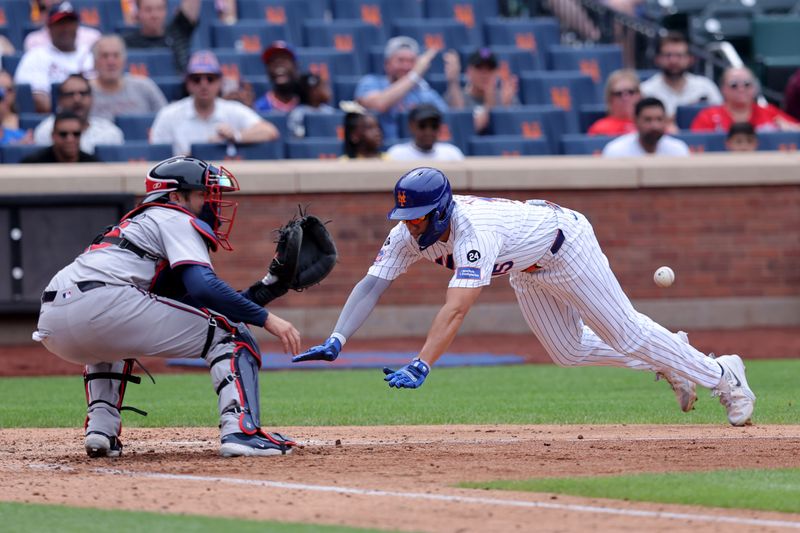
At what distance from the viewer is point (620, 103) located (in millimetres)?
14555

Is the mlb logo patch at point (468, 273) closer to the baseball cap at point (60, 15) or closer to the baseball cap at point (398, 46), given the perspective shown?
the baseball cap at point (398, 46)

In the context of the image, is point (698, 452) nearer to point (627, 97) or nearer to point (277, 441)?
point (277, 441)

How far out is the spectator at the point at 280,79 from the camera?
14.1 m

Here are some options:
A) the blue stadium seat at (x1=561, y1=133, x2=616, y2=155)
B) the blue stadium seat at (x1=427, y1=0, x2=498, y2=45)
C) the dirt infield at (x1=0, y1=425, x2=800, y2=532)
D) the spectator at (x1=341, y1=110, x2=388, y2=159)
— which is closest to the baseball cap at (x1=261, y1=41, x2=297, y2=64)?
the spectator at (x1=341, y1=110, x2=388, y2=159)

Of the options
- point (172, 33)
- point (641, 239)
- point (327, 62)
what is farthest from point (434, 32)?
point (641, 239)

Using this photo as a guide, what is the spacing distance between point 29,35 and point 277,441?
936 centimetres

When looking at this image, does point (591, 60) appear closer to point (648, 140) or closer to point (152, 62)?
point (648, 140)

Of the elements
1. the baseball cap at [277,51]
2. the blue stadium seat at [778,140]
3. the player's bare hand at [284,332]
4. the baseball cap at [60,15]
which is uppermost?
the baseball cap at [60,15]

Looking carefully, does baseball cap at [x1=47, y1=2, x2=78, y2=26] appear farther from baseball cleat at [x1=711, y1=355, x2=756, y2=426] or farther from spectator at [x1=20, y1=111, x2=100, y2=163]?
baseball cleat at [x1=711, y1=355, x2=756, y2=426]

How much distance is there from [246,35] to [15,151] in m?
3.29

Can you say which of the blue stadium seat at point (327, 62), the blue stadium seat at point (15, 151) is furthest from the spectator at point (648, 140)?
the blue stadium seat at point (15, 151)

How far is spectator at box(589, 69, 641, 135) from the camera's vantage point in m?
14.4

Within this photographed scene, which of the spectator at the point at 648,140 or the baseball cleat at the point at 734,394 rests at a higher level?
the spectator at the point at 648,140

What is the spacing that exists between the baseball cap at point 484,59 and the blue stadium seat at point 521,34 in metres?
1.73
